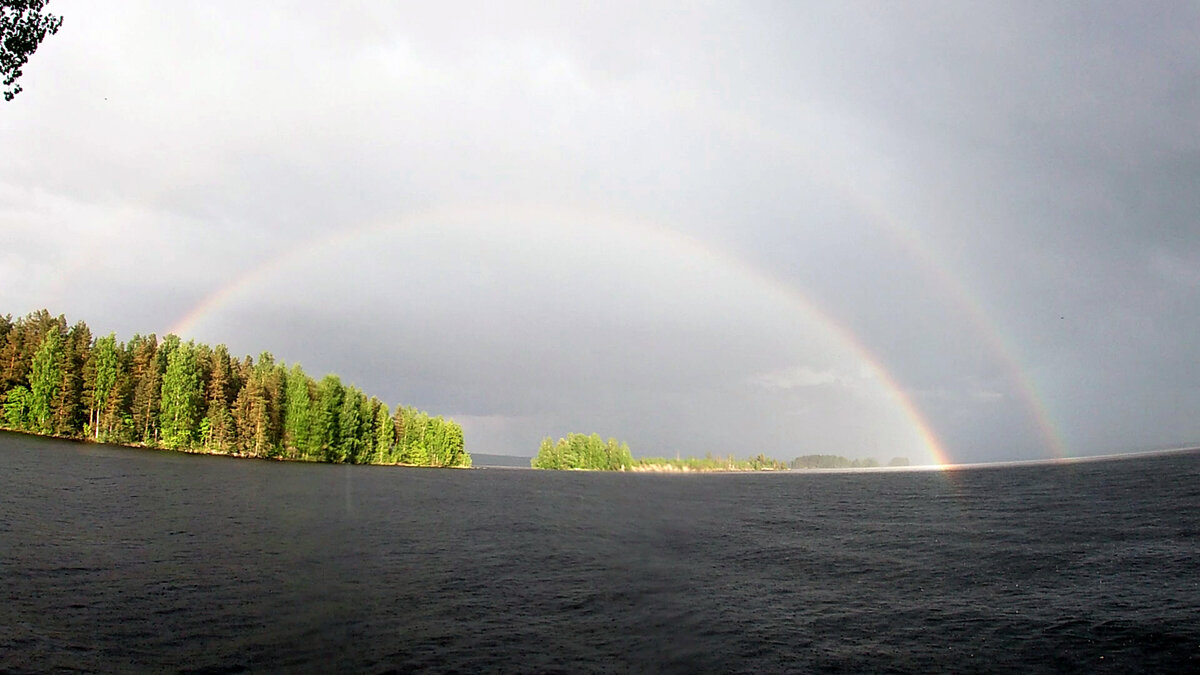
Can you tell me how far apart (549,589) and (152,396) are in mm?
160163

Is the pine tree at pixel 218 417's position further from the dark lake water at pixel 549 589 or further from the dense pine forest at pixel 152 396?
the dark lake water at pixel 549 589

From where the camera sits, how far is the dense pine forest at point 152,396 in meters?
153

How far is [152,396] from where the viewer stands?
16688cm

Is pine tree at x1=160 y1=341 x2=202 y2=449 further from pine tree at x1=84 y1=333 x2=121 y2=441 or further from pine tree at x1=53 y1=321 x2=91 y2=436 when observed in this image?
pine tree at x1=53 y1=321 x2=91 y2=436

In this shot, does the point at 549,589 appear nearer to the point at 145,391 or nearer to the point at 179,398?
the point at 179,398

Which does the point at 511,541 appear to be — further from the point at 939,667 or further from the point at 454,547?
the point at 939,667

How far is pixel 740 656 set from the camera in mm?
33844

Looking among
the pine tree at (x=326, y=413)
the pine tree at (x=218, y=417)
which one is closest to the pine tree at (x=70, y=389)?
the pine tree at (x=218, y=417)

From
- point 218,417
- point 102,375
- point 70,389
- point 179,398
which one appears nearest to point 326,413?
point 218,417

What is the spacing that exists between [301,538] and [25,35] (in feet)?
165

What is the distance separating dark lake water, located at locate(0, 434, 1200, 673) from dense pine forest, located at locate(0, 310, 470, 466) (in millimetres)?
73257

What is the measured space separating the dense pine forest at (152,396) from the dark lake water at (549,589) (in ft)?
240

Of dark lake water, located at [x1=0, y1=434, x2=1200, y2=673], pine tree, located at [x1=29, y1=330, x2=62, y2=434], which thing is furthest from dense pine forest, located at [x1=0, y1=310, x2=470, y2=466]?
dark lake water, located at [x1=0, y1=434, x2=1200, y2=673]

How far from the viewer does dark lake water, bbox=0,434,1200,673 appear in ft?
106
